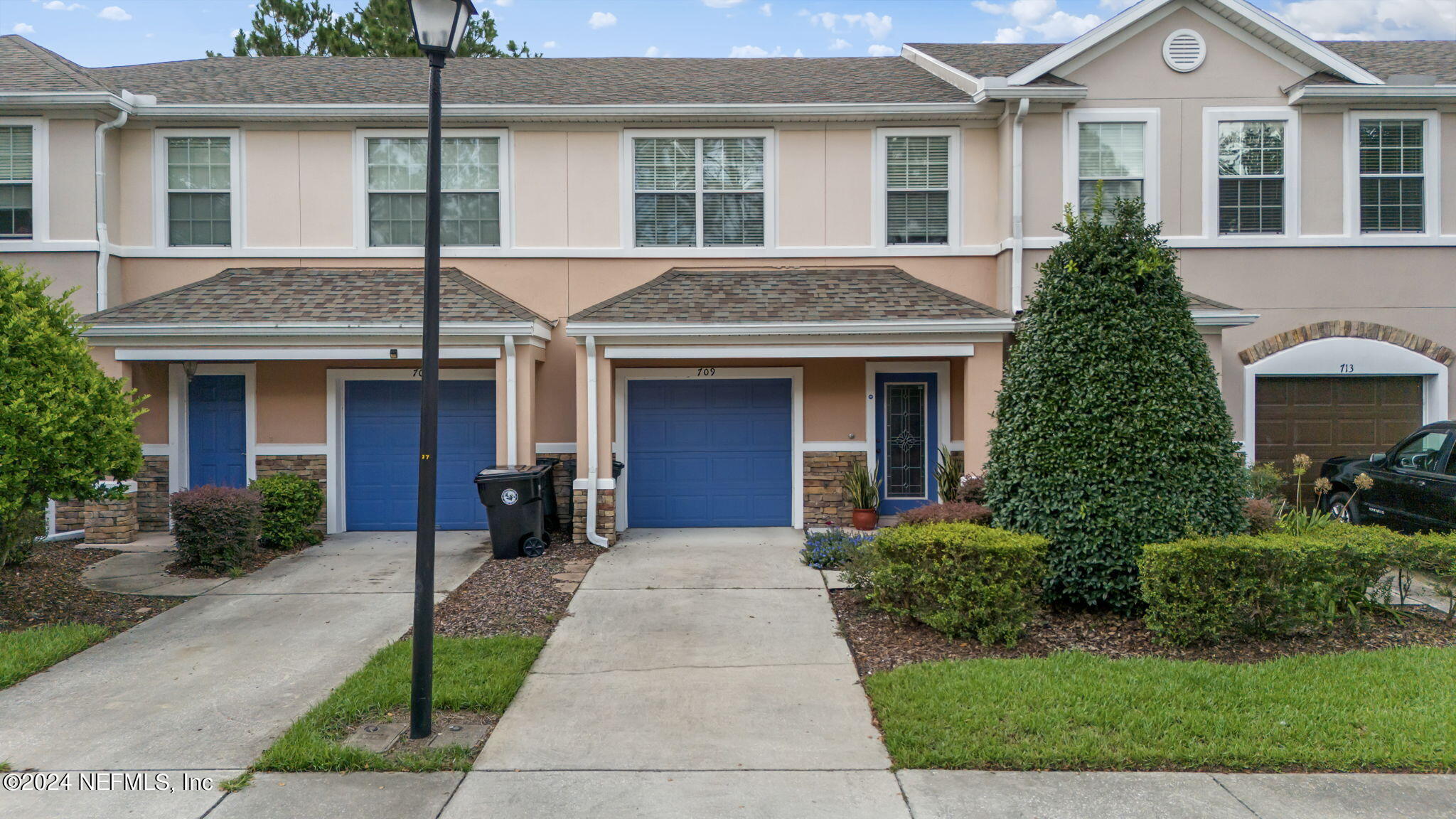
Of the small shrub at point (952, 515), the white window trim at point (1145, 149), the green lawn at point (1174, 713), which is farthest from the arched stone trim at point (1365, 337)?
the green lawn at point (1174, 713)

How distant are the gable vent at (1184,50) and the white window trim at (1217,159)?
0.63 meters

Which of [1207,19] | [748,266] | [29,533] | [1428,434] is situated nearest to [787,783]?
[29,533]

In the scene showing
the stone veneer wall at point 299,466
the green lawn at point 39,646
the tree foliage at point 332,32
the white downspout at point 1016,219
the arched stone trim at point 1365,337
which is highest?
the tree foliage at point 332,32

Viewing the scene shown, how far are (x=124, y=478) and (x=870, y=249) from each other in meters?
8.58

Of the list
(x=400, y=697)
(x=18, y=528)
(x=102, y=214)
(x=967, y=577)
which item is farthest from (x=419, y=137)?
(x=967, y=577)

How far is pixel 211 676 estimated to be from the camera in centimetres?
586

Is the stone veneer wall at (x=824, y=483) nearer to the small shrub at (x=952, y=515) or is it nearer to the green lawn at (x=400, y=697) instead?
the small shrub at (x=952, y=515)

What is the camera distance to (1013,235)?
35.0 ft

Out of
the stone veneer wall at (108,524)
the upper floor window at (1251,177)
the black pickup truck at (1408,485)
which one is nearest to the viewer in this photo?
the black pickup truck at (1408,485)

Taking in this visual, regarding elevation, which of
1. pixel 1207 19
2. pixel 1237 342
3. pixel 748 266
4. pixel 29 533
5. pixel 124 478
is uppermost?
pixel 1207 19

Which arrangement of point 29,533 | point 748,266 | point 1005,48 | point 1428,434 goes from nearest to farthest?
point 29,533 < point 1428,434 < point 748,266 < point 1005,48

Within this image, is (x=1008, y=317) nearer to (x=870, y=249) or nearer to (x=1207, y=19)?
(x=870, y=249)

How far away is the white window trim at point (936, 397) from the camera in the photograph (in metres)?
11.3

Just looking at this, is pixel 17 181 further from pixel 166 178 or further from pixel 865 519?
pixel 865 519
